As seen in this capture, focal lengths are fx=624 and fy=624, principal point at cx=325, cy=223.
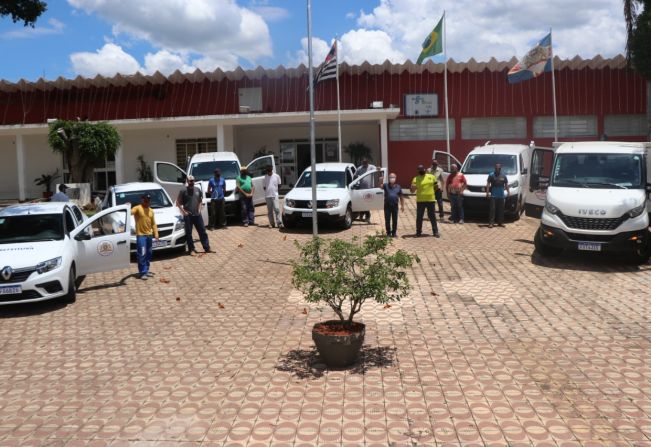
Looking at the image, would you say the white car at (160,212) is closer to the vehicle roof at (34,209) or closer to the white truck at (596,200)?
the vehicle roof at (34,209)

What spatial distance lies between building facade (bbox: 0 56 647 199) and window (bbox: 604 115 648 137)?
4 cm

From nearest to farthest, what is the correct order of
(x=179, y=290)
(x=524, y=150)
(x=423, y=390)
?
(x=423, y=390) < (x=179, y=290) < (x=524, y=150)

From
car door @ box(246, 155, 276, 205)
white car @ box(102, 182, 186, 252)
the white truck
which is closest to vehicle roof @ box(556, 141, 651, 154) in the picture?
the white truck

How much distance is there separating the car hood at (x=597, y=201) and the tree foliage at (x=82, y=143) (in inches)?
682

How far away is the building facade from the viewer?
26406 millimetres

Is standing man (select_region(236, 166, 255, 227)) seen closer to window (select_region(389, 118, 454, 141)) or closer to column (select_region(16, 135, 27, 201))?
window (select_region(389, 118, 454, 141))

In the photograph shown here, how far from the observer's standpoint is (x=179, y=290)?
10.6m

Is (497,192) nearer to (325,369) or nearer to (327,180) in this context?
(327,180)

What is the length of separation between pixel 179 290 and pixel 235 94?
18.2 m

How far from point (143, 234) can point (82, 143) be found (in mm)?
13289

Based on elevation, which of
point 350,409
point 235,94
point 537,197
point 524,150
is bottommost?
point 350,409

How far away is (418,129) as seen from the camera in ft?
88.1

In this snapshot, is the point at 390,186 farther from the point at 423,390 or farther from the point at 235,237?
the point at 423,390

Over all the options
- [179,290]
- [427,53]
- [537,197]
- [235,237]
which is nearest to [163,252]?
[235,237]
